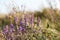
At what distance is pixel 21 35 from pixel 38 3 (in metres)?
1.85

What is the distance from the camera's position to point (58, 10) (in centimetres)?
499

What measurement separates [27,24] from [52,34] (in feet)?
1.71

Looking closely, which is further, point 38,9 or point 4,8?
point 38,9

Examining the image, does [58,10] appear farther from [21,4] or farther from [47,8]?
[21,4]

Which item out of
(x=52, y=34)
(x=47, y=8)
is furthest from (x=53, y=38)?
(x=47, y=8)

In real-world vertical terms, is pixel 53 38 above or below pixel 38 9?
below

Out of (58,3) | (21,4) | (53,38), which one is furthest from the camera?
(58,3)

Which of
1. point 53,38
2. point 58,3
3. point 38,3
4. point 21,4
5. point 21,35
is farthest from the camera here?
point 38,3

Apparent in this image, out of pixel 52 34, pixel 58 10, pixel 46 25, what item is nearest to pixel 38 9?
pixel 58 10

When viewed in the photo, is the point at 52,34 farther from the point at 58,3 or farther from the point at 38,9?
the point at 38,9

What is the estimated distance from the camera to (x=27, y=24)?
11.7ft

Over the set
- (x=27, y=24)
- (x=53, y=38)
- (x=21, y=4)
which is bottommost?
(x=53, y=38)

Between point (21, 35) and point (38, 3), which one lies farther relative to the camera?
point (38, 3)

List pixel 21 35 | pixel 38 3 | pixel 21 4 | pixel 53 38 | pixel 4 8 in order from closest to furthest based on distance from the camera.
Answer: pixel 21 35, pixel 53 38, pixel 21 4, pixel 4 8, pixel 38 3
